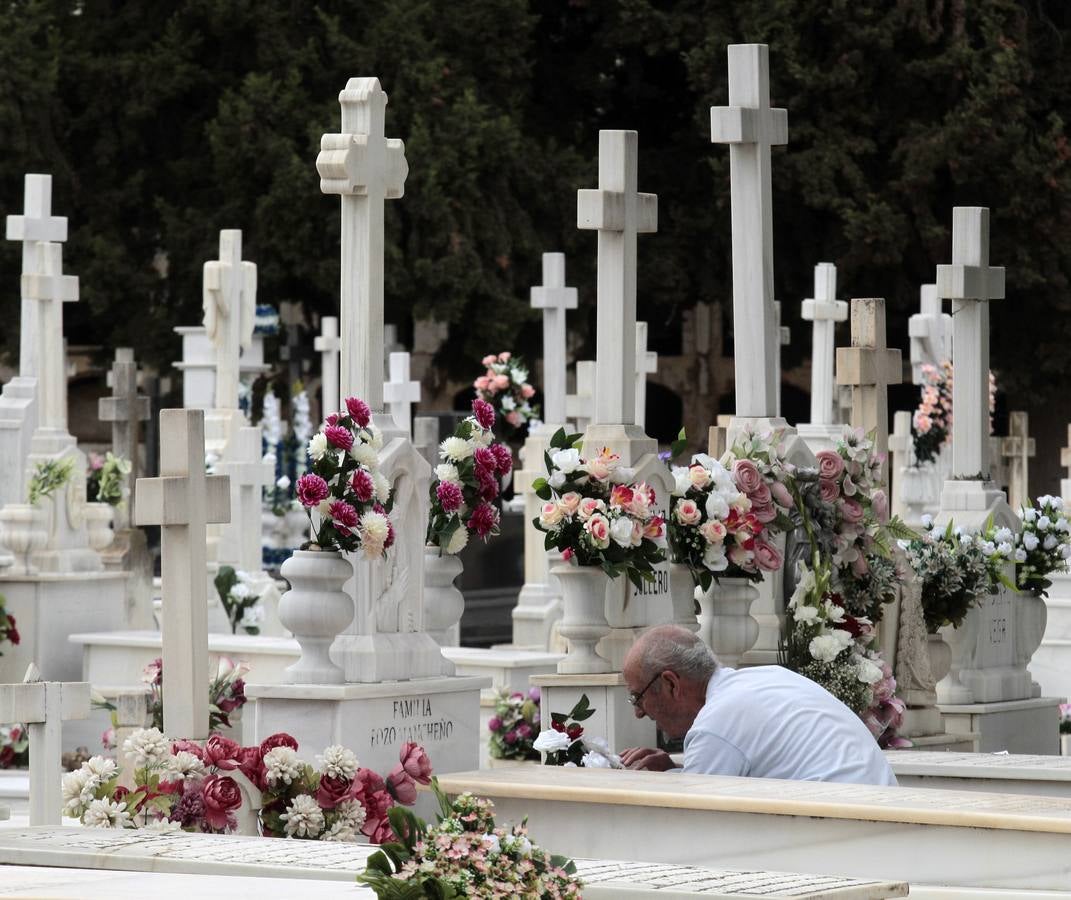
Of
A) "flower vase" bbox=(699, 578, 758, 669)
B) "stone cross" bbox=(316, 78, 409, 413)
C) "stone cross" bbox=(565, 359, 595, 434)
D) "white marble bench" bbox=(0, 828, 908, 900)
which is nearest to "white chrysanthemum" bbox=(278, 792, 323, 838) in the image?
"white marble bench" bbox=(0, 828, 908, 900)

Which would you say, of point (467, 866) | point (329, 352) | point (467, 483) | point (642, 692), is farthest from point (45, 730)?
point (329, 352)

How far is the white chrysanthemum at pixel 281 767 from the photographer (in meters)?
7.29

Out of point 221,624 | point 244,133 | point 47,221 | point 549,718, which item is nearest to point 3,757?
point 221,624

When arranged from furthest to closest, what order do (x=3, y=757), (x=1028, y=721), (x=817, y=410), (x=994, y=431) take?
1. (x=994, y=431)
2. (x=817, y=410)
3. (x=3, y=757)
4. (x=1028, y=721)

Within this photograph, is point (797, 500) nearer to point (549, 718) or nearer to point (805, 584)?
point (805, 584)

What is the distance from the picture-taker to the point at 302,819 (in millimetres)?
7270

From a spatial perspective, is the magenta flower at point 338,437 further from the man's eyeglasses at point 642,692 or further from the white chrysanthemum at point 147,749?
the man's eyeglasses at point 642,692

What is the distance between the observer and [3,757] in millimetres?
13352

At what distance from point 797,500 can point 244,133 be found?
18.9 metres

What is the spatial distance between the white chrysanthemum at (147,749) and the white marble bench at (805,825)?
0.94m

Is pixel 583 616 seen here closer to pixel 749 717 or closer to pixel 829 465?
pixel 829 465

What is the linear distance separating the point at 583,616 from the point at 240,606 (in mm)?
7047

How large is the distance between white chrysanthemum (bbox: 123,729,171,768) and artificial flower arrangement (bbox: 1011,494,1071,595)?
18.4ft

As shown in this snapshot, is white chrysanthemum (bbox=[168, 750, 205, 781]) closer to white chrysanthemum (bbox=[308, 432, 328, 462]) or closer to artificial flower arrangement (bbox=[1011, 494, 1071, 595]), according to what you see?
white chrysanthemum (bbox=[308, 432, 328, 462])
